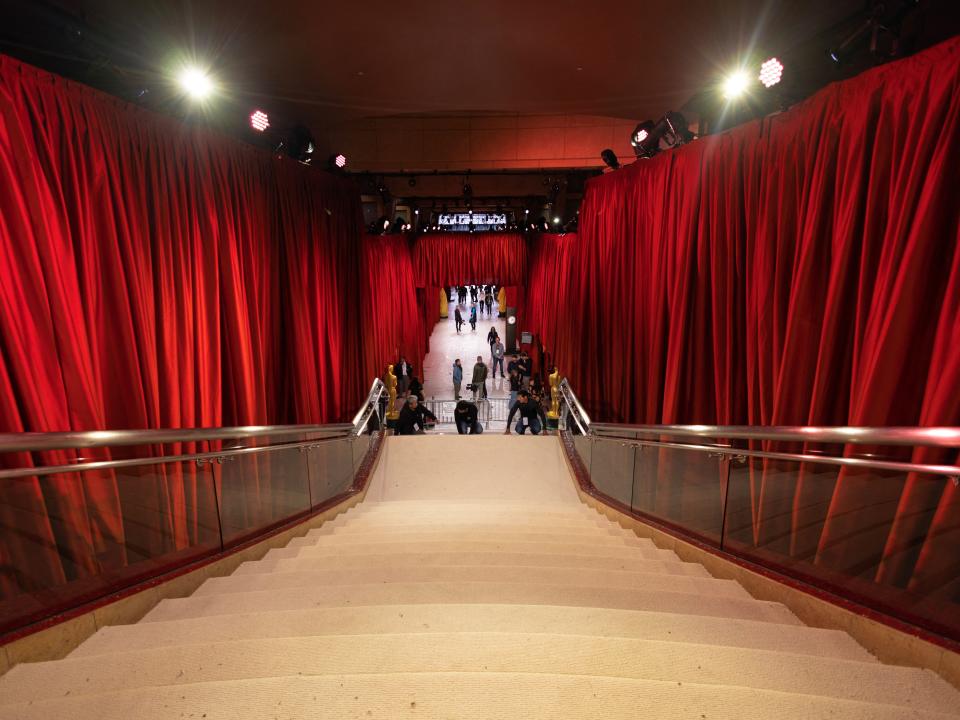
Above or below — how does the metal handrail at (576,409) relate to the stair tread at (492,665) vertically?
above

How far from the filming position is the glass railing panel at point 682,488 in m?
2.73

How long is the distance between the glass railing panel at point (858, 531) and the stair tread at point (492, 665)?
1.06ft

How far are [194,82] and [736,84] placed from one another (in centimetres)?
399

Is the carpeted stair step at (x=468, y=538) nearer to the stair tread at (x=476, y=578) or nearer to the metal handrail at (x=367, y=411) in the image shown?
the stair tread at (x=476, y=578)

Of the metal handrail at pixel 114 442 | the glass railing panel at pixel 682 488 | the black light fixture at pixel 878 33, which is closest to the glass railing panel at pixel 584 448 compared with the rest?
the glass railing panel at pixel 682 488

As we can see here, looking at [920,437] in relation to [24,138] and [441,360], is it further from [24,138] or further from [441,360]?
[441,360]

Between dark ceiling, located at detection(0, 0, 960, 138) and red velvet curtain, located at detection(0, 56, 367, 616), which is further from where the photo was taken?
dark ceiling, located at detection(0, 0, 960, 138)

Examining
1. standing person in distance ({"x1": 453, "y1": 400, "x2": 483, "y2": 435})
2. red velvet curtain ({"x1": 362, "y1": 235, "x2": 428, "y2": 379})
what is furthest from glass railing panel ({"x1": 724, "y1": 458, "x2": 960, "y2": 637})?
red velvet curtain ({"x1": 362, "y1": 235, "x2": 428, "y2": 379})

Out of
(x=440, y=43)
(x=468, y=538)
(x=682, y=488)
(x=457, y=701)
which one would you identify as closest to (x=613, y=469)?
(x=682, y=488)

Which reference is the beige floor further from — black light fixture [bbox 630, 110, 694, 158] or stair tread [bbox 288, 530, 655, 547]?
stair tread [bbox 288, 530, 655, 547]

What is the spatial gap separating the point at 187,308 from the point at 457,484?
10.2 ft

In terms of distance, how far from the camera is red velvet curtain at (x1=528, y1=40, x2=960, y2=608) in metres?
2.19

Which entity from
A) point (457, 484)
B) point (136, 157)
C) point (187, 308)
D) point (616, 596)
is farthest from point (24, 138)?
point (457, 484)

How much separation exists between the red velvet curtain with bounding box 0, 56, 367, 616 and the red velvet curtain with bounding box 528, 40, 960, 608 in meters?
2.90
